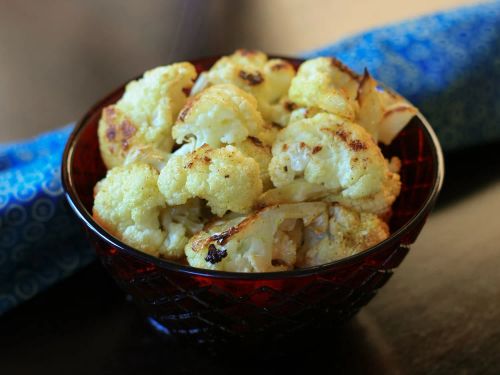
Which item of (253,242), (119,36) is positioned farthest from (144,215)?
(119,36)

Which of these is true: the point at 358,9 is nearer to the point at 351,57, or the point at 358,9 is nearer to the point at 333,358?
the point at 351,57

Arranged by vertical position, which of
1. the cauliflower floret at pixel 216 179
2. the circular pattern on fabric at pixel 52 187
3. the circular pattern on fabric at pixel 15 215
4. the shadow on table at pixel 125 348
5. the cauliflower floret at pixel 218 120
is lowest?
the shadow on table at pixel 125 348

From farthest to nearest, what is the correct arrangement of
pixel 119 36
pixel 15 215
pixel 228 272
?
pixel 119 36, pixel 15 215, pixel 228 272

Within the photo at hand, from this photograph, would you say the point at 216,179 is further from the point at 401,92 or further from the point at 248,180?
the point at 401,92

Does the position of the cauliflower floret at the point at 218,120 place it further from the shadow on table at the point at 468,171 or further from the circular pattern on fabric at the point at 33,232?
the shadow on table at the point at 468,171

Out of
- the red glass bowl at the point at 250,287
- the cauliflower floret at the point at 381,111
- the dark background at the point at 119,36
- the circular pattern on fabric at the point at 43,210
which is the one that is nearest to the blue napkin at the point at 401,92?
the circular pattern on fabric at the point at 43,210

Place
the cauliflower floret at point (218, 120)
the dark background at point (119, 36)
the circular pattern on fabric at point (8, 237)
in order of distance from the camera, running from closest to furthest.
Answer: the cauliflower floret at point (218, 120) → the circular pattern on fabric at point (8, 237) → the dark background at point (119, 36)

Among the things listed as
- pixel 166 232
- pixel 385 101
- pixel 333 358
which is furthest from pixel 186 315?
pixel 385 101

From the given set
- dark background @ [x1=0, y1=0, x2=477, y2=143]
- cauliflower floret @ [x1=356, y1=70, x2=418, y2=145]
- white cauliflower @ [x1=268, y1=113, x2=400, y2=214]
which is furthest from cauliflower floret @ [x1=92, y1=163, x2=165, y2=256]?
dark background @ [x1=0, y1=0, x2=477, y2=143]
